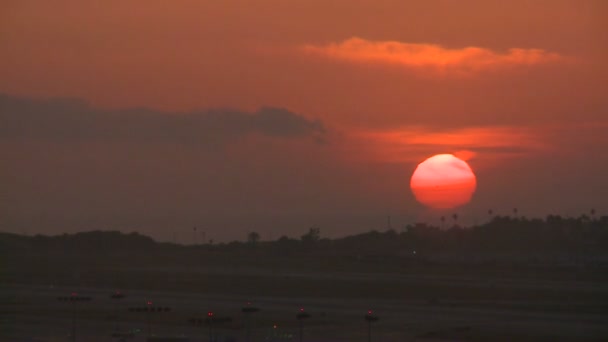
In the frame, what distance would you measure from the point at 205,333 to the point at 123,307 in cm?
1566

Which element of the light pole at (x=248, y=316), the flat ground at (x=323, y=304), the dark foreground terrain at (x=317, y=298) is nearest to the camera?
the light pole at (x=248, y=316)

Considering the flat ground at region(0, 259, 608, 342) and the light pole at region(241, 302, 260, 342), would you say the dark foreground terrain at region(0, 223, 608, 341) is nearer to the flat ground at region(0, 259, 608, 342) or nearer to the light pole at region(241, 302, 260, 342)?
the flat ground at region(0, 259, 608, 342)

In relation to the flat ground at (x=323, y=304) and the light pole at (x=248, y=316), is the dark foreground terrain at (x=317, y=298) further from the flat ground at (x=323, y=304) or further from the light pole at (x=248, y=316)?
the light pole at (x=248, y=316)

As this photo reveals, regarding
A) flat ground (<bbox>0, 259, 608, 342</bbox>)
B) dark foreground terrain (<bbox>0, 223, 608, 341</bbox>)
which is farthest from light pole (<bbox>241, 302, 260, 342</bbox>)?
flat ground (<bbox>0, 259, 608, 342</bbox>)

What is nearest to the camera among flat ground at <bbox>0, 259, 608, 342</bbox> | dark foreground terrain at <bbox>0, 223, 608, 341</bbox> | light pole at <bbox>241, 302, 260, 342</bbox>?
light pole at <bbox>241, 302, 260, 342</bbox>

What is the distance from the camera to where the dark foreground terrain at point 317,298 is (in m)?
42.9

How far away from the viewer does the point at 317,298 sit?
6425 centimetres

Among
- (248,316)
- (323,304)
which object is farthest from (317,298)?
(248,316)

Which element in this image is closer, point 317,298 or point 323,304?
point 323,304

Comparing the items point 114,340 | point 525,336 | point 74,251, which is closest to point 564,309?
point 525,336

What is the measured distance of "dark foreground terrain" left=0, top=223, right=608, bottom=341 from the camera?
4288 cm

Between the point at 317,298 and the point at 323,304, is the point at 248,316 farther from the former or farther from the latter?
the point at 317,298

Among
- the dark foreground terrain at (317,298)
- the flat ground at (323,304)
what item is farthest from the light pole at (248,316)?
the flat ground at (323,304)

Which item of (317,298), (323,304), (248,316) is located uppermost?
(317,298)
